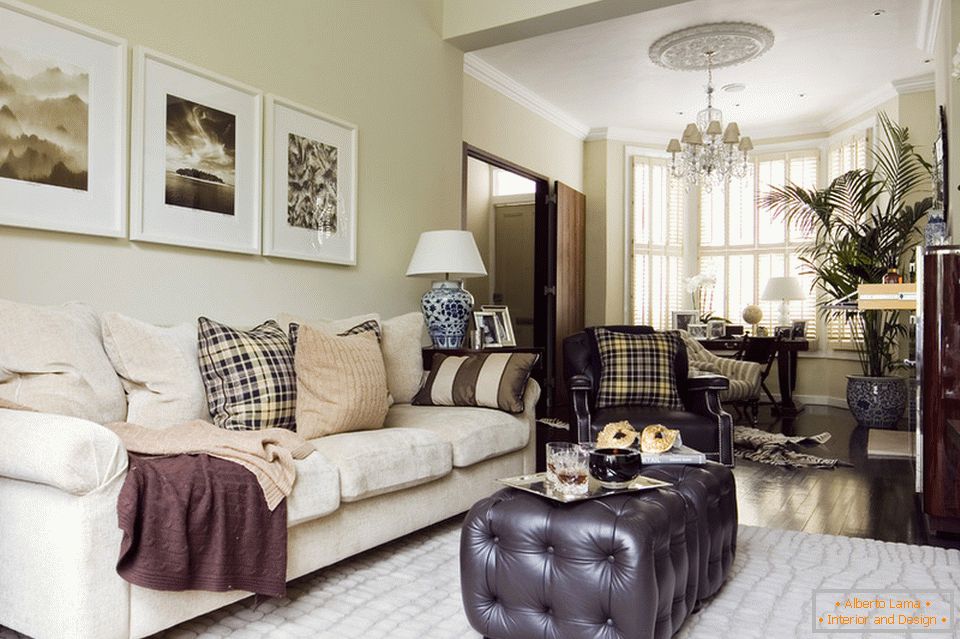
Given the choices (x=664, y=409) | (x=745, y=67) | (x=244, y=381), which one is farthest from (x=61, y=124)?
(x=745, y=67)

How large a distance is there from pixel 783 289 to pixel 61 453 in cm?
697

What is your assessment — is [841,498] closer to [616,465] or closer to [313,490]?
[616,465]

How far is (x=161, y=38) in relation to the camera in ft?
9.73

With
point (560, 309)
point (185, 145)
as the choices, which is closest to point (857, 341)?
point (560, 309)

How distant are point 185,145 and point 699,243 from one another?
6.40m

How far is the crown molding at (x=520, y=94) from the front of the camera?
577cm

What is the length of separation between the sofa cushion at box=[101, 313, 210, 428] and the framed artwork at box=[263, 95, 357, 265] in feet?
3.12

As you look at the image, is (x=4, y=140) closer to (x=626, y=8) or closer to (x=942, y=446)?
(x=626, y=8)

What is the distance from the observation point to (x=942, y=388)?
296 cm

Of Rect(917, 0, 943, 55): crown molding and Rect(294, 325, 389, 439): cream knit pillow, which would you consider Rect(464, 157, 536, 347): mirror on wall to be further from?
Rect(294, 325, 389, 439): cream knit pillow

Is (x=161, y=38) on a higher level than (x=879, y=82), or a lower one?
lower

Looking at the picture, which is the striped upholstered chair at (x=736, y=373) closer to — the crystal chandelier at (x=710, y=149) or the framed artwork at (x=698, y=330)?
the framed artwork at (x=698, y=330)

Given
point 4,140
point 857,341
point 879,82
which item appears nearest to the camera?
point 4,140

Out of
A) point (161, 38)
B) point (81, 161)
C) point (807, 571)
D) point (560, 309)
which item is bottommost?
point (807, 571)
